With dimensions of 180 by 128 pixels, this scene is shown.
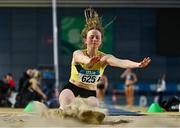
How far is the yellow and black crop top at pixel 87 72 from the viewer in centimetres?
669

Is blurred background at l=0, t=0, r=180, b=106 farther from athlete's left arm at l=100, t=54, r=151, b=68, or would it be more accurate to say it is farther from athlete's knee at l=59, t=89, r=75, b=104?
athlete's left arm at l=100, t=54, r=151, b=68

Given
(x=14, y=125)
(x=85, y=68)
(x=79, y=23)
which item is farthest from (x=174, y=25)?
(x=14, y=125)

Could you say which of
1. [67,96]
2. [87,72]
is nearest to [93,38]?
[87,72]

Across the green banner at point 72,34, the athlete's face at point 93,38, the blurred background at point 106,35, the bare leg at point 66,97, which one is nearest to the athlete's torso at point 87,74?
the athlete's face at point 93,38

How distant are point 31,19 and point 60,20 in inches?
55.6

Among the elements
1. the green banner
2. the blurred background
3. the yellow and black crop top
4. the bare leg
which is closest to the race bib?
the yellow and black crop top

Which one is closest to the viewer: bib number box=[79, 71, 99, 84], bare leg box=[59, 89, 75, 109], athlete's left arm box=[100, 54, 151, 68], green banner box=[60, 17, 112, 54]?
athlete's left arm box=[100, 54, 151, 68]

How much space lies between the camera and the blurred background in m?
27.0

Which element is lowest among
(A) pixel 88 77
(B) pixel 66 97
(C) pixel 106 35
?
(B) pixel 66 97

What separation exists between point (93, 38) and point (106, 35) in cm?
2049

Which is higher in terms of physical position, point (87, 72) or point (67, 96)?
point (87, 72)

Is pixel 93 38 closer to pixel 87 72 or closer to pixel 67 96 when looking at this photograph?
pixel 87 72

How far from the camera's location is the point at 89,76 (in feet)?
22.2

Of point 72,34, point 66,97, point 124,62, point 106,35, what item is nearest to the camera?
point 124,62
